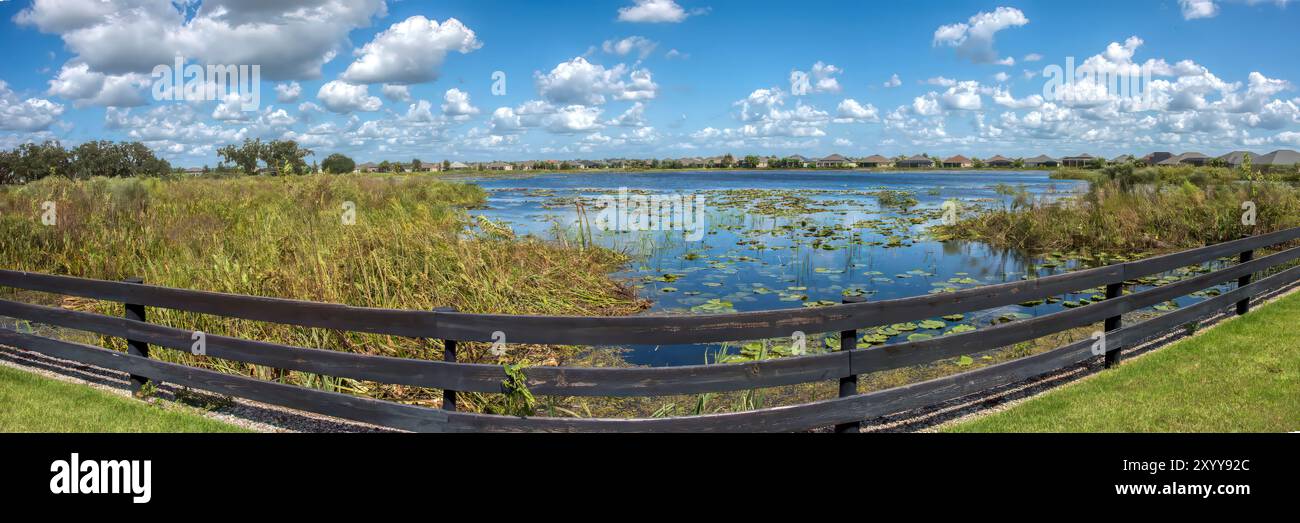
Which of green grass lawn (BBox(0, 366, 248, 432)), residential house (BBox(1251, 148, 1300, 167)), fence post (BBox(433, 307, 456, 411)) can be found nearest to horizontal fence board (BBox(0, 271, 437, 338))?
fence post (BBox(433, 307, 456, 411))

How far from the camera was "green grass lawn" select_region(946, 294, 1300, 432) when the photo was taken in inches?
223

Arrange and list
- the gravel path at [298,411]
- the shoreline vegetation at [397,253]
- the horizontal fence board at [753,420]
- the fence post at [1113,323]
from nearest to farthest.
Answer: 1. the horizontal fence board at [753,420]
2. the gravel path at [298,411]
3. the fence post at [1113,323]
4. the shoreline vegetation at [397,253]

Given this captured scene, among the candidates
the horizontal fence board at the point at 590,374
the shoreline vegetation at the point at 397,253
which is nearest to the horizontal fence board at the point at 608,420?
the horizontal fence board at the point at 590,374

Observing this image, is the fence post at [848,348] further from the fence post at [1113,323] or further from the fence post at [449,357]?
the fence post at [1113,323]

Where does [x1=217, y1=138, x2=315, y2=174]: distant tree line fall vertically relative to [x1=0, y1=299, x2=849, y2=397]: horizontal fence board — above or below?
above

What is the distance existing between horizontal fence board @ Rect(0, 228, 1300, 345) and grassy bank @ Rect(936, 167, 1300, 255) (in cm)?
1556

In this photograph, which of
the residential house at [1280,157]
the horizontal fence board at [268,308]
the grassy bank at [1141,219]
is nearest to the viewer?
the horizontal fence board at [268,308]

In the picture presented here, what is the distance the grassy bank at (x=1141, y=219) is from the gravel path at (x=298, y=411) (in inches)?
528

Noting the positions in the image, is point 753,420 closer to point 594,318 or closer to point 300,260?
point 594,318

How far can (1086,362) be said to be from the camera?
25.1 ft

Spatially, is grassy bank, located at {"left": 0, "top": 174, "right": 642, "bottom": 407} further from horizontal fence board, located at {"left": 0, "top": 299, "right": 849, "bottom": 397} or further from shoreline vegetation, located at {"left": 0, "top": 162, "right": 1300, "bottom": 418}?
horizontal fence board, located at {"left": 0, "top": 299, "right": 849, "bottom": 397}

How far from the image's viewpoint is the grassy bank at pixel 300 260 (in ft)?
26.9
